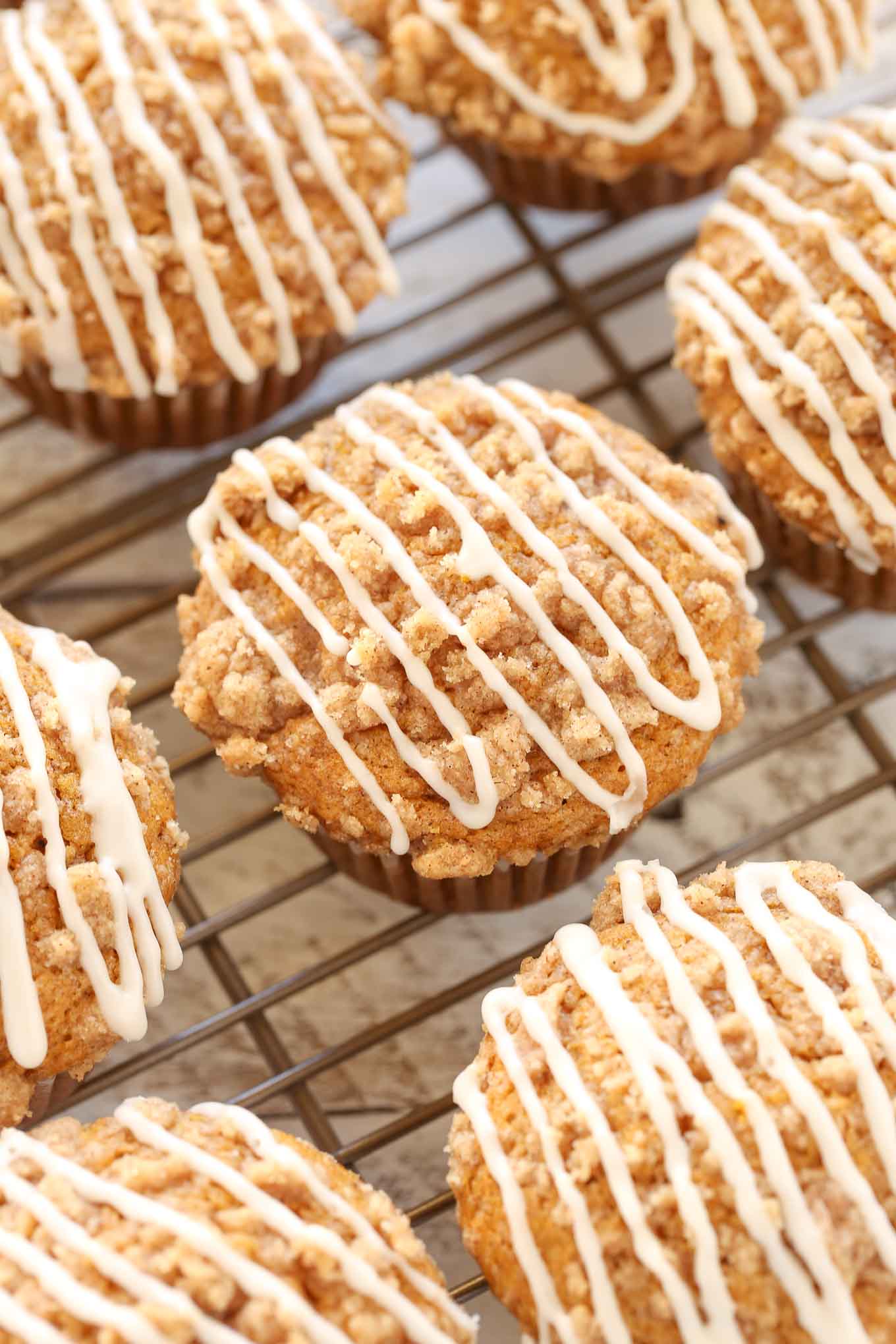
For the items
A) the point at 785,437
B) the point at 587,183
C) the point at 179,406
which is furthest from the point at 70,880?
the point at 587,183

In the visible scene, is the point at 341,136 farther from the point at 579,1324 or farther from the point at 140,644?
the point at 579,1324

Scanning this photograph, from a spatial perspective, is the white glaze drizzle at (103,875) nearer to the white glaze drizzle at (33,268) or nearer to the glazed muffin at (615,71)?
the white glaze drizzle at (33,268)

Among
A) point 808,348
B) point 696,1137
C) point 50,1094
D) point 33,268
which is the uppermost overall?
point 33,268

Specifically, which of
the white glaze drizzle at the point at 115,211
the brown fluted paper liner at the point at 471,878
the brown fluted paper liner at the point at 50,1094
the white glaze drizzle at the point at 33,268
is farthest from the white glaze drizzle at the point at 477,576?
the brown fluted paper liner at the point at 50,1094

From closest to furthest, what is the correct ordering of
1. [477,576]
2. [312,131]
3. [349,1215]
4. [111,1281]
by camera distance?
[111,1281] < [349,1215] < [477,576] < [312,131]

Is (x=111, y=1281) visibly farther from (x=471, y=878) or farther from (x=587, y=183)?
(x=587, y=183)

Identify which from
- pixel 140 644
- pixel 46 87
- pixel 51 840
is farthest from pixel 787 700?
pixel 46 87

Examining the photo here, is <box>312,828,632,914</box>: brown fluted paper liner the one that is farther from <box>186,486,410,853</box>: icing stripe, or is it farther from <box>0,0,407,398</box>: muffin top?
<box>0,0,407,398</box>: muffin top
